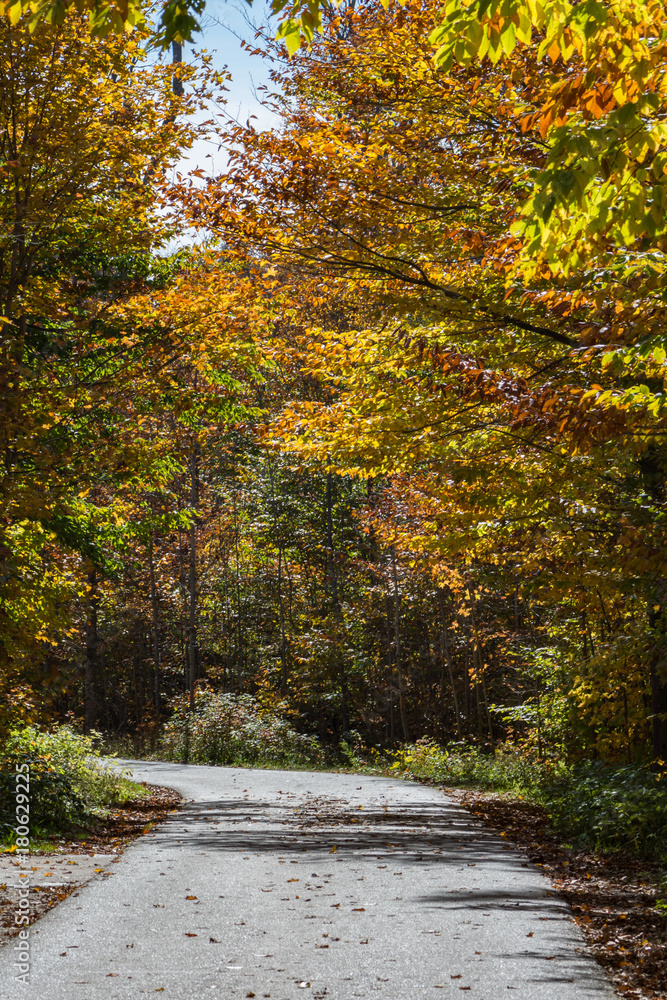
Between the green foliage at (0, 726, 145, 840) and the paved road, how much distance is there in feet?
3.49

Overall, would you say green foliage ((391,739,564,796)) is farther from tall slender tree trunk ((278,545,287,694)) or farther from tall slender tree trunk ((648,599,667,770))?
tall slender tree trunk ((278,545,287,694))

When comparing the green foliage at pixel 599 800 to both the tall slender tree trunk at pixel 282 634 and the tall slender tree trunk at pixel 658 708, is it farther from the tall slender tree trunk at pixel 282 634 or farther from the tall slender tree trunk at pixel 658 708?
the tall slender tree trunk at pixel 282 634

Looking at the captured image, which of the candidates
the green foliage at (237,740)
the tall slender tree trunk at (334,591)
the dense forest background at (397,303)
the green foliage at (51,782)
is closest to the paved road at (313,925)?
the green foliage at (51,782)

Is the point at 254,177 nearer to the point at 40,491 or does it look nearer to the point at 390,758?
the point at 40,491

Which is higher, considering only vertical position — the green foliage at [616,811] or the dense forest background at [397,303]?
the dense forest background at [397,303]

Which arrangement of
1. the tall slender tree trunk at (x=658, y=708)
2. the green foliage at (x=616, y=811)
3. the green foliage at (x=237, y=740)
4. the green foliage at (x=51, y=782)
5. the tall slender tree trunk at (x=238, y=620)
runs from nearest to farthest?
the green foliage at (x=616, y=811) < the green foliage at (x=51, y=782) < the tall slender tree trunk at (x=658, y=708) < the green foliage at (x=237, y=740) < the tall slender tree trunk at (x=238, y=620)

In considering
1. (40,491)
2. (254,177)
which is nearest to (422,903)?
(40,491)

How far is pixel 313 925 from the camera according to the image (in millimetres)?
6059

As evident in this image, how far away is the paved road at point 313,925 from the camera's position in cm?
479

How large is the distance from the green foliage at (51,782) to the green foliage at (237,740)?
9.74 meters

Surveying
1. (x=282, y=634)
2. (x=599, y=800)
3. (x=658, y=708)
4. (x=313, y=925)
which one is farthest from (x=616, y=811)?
(x=282, y=634)

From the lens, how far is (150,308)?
12062 mm

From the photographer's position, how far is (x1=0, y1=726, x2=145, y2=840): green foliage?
9625 mm

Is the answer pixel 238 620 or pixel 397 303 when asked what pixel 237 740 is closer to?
pixel 238 620
